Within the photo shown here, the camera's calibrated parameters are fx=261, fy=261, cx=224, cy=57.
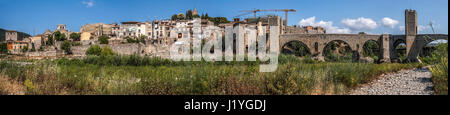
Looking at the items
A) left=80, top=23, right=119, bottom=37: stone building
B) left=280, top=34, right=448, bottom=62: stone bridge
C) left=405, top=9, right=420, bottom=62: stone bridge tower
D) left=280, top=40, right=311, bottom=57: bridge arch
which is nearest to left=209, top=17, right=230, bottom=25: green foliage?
left=280, top=40, right=311, bottom=57: bridge arch

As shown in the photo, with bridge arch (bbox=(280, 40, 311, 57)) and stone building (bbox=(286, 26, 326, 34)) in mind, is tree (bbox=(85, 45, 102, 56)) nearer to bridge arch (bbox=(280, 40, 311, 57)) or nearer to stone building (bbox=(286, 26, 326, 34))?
bridge arch (bbox=(280, 40, 311, 57))

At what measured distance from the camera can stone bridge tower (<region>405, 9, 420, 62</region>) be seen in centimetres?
3192

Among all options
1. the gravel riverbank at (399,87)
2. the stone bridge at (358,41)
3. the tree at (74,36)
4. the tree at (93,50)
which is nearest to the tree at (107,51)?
the tree at (93,50)

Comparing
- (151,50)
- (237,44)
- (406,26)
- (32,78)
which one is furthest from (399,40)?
(32,78)

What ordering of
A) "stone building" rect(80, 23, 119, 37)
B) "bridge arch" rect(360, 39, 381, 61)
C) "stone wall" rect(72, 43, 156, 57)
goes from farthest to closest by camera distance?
1. "stone building" rect(80, 23, 119, 37)
2. "bridge arch" rect(360, 39, 381, 61)
3. "stone wall" rect(72, 43, 156, 57)

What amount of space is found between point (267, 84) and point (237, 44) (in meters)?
27.4

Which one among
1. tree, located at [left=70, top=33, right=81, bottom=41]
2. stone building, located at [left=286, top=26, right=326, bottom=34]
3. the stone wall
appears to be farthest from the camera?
tree, located at [left=70, top=33, right=81, bottom=41]

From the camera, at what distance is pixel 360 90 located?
6.12m

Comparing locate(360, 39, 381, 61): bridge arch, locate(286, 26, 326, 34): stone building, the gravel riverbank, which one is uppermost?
locate(286, 26, 326, 34): stone building

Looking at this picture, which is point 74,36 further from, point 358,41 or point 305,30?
point 358,41

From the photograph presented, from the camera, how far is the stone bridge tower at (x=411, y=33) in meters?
31.9
